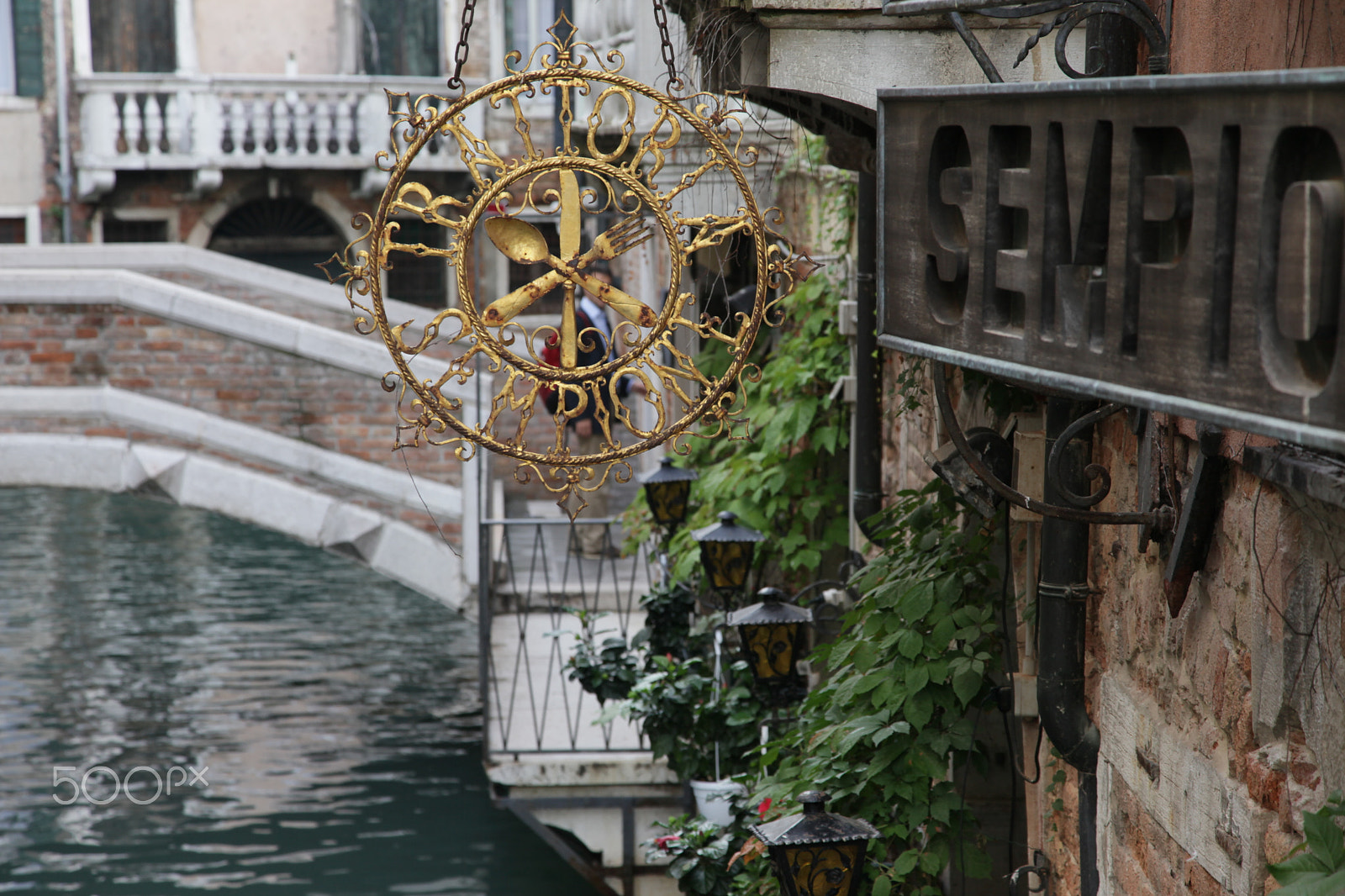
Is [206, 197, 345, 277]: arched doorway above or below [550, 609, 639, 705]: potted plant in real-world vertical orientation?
above

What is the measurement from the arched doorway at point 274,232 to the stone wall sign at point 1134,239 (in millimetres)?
17148

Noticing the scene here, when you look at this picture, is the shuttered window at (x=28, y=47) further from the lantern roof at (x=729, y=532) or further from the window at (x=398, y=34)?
the lantern roof at (x=729, y=532)

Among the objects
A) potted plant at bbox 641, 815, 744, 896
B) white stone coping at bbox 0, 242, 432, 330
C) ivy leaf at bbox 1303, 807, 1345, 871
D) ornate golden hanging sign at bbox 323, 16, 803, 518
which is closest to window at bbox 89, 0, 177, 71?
white stone coping at bbox 0, 242, 432, 330

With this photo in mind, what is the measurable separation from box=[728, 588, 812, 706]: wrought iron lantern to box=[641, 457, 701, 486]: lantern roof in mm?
1609

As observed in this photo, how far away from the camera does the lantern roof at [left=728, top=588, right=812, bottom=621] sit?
5492mm

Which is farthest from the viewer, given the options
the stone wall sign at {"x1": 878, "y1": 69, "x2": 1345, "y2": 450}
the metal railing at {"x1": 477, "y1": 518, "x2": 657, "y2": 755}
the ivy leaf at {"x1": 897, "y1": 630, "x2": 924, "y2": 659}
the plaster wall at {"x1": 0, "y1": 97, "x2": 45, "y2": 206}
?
the plaster wall at {"x1": 0, "y1": 97, "x2": 45, "y2": 206}

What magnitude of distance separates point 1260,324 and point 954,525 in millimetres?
2820

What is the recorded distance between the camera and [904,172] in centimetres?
252

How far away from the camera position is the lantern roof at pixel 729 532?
608cm

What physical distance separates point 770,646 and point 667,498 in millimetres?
1872

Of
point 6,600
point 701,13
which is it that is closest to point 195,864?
point 6,600

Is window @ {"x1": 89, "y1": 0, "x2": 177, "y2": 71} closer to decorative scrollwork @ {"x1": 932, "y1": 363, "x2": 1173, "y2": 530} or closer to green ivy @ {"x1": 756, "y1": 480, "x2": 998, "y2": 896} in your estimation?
green ivy @ {"x1": 756, "y1": 480, "x2": 998, "y2": 896}

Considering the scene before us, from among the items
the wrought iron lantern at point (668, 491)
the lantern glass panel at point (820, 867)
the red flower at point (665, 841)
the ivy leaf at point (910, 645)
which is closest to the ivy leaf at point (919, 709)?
the ivy leaf at point (910, 645)

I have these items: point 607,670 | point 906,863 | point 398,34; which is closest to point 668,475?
point 607,670
